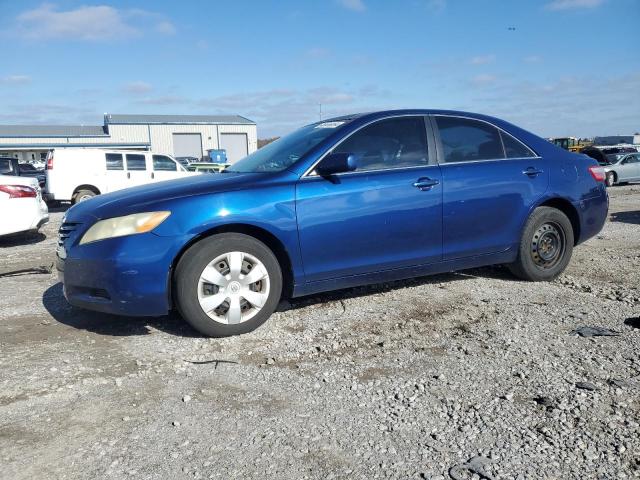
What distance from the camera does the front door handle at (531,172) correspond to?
4762 millimetres

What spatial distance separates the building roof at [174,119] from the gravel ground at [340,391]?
55065 millimetres

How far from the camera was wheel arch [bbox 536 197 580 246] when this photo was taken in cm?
496

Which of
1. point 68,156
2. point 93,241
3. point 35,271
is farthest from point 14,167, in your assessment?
point 93,241

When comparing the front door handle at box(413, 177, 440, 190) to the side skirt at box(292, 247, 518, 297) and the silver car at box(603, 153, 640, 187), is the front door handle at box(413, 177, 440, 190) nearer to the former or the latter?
the side skirt at box(292, 247, 518, 297)

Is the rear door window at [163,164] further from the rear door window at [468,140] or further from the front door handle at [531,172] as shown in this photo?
the front door handle at [531,172]

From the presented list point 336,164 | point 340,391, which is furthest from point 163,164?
point 340,391

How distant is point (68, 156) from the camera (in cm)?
1473

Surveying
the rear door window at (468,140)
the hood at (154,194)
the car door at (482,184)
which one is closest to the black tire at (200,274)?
the hood at (154,194)

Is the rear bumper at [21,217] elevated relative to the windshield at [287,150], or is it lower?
→ lower

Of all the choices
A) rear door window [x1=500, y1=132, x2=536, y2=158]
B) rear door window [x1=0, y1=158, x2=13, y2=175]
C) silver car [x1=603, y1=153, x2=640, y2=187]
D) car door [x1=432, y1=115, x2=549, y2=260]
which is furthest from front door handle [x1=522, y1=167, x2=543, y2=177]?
silver car [x1=603, y1=153, x2=640, y2=187]

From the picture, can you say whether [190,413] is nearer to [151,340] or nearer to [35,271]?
[151,340]

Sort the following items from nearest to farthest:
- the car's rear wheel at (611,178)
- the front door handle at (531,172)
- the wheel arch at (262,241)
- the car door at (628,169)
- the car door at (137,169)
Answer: the wheel arch at (262,241), the front door handle at (531,172), the car door at (137,169), the car's rear wheel at (611,178), the car door at (628,169)

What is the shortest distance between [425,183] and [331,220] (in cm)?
92

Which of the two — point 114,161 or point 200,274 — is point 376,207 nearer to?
point 200,274
